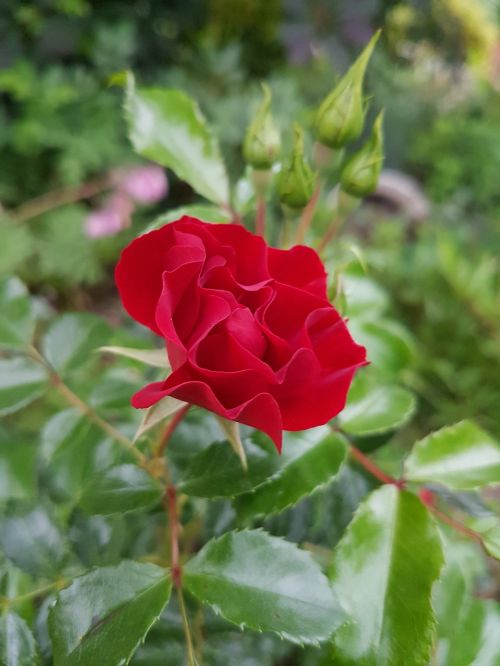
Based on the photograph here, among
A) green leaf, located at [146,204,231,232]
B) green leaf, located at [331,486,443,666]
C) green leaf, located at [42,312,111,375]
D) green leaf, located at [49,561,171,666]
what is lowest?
green leaf, located at [42,312,111,375]

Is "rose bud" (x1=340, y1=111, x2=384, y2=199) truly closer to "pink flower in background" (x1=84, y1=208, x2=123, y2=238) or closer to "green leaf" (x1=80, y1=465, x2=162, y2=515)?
"green leaf" (x1=80, y1=465, x2=162, y2=515)

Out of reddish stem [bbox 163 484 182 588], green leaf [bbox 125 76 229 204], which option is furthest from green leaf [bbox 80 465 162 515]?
green leaf [bbox 125 76 229 204]

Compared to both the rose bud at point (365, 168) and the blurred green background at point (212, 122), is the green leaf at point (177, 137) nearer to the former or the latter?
the rose bud at point (365, 168)

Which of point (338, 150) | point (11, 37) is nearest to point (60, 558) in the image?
point (338, 150)

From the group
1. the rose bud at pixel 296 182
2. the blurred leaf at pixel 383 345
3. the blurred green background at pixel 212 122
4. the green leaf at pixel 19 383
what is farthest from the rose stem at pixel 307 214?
the blurred green background at pixel 212 122

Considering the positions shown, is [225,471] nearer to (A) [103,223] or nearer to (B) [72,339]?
(B) [72,339]

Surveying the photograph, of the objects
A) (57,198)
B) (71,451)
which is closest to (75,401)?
(71,451)
